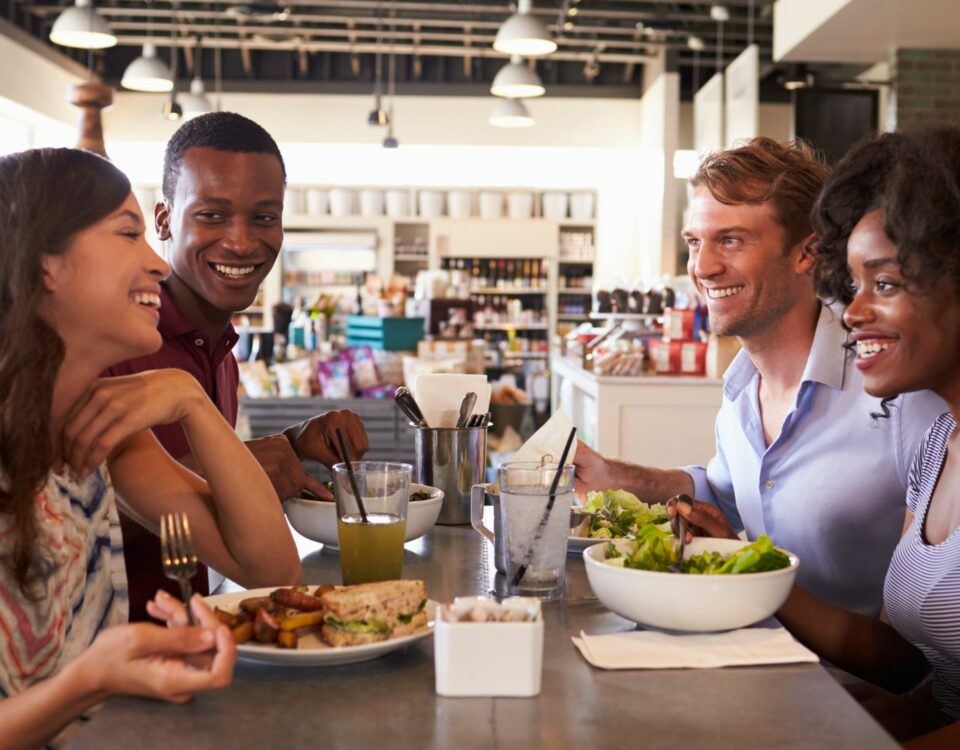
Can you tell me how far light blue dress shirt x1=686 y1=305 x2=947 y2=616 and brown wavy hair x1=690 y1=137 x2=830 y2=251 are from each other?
26 centimetres

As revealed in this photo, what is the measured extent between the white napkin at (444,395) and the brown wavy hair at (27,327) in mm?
859

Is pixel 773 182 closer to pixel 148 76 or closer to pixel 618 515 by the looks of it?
pixel 618 515

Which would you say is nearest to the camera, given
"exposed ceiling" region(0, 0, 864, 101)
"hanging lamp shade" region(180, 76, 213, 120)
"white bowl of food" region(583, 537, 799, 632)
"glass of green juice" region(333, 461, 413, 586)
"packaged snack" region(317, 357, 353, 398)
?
"white bowl of food" region(583, 537, 799, 632)

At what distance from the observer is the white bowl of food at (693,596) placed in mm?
1362

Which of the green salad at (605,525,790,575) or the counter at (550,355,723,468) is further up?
the green salad at (605,525,790,575)

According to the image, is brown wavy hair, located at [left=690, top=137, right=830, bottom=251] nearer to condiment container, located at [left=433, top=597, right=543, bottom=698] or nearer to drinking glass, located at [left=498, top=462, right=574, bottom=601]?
drinking glass, located at [left=498, top=462, right=574, bottom=601]

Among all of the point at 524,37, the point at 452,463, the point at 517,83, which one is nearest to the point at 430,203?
the point at 517,83

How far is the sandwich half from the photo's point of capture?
1.30m

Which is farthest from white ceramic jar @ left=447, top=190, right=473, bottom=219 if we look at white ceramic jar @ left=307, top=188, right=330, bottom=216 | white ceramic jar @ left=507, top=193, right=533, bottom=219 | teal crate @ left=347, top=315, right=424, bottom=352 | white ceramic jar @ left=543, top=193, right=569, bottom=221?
teal crate @ left=347, top=315, right=424, bottom=352

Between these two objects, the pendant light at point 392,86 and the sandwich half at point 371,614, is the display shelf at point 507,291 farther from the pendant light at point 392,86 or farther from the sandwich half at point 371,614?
the sandwich half at point 371,614

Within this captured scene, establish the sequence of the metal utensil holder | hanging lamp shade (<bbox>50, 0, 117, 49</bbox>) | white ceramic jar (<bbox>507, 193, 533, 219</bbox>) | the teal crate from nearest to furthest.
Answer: the metal utensil holder → the teal crate → hanging lamp shade (<bbox>50, 0, 117, 49</bbox>) → white ceramic jar (<bbox>507, 193, 533, 219</bbox>)

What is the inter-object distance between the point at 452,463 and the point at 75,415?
84cm

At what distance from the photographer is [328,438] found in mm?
2217

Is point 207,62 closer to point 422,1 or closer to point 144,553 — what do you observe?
point 422,1
